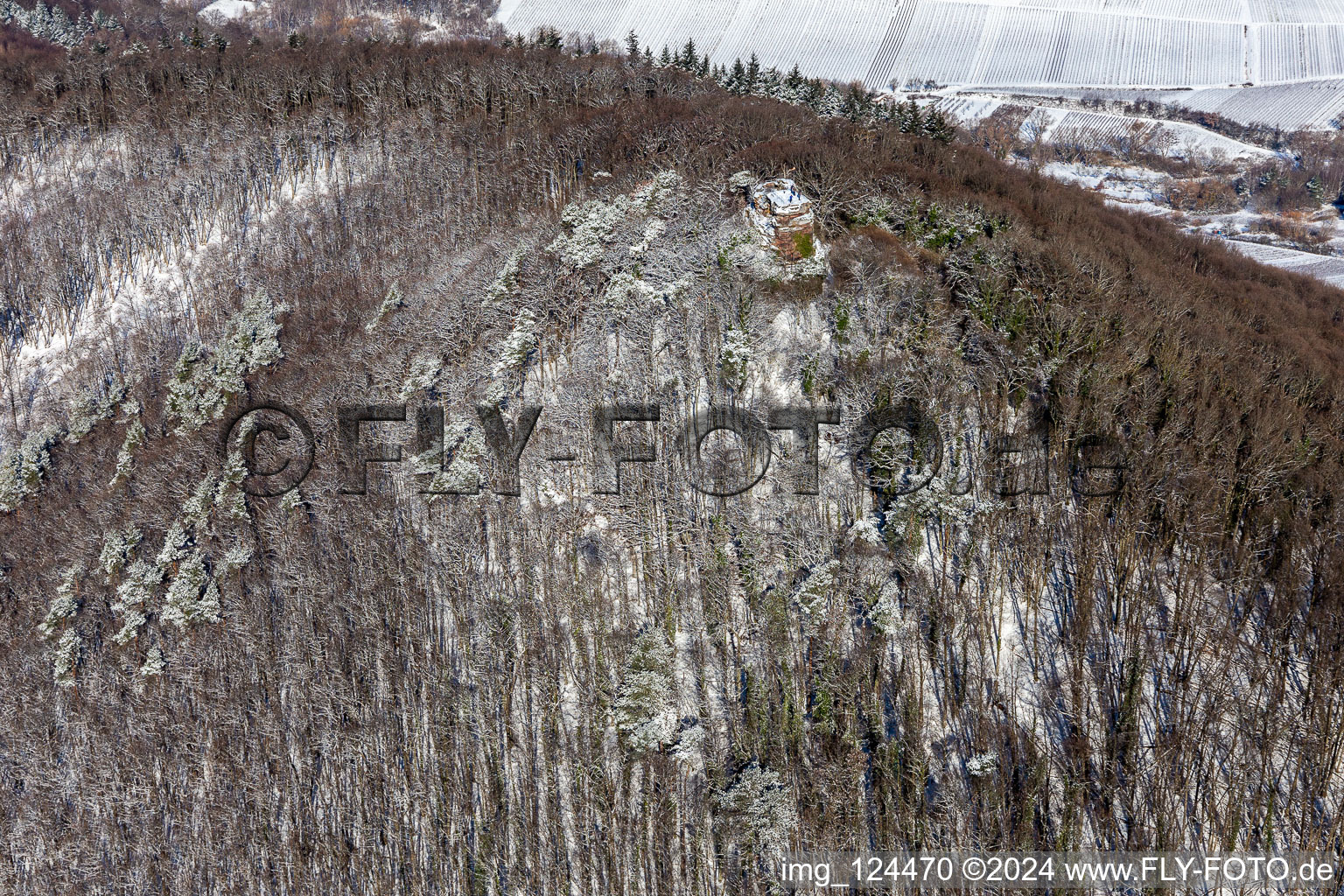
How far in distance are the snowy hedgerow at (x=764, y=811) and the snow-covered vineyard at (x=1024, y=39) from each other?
128 meters

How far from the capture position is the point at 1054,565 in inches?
1209

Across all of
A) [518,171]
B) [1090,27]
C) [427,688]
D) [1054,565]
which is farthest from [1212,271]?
[1090,27]

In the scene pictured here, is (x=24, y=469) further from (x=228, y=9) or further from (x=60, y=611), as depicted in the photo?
(x=228, y=9)

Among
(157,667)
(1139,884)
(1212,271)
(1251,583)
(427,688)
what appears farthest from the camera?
(1212,271)

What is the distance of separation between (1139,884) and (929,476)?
15.2 m

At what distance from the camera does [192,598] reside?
37125 mm

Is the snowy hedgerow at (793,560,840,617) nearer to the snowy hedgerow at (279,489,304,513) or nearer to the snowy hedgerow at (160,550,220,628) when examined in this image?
the snowy hedgerow at (279,489,304,513)

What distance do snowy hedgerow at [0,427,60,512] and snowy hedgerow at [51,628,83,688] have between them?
49.8ft

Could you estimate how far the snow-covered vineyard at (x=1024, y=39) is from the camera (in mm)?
132500

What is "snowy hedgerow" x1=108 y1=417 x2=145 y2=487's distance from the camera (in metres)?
46.2

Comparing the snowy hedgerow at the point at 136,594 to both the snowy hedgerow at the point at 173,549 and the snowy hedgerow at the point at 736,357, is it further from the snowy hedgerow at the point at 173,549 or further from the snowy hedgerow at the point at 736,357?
the snowy hedgerow at the point at 736,357

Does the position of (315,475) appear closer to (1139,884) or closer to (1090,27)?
(1139,884)

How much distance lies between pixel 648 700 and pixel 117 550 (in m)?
28.2

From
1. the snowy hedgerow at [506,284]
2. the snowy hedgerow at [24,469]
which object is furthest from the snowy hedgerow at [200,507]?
the snowy hedgerow at [506,284]
